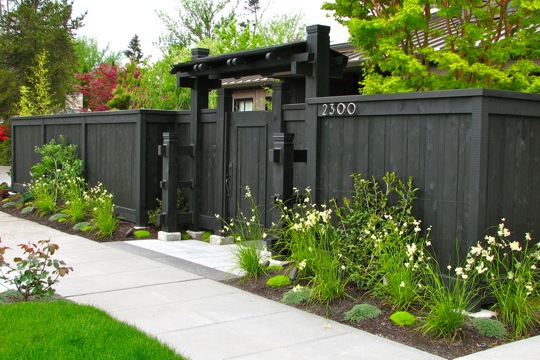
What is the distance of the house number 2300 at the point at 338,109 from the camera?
7.42 m

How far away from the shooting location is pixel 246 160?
9.97 meters

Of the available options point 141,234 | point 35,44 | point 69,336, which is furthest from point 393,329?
point 35,44

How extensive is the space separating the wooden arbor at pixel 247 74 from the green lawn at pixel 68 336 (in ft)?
11.1

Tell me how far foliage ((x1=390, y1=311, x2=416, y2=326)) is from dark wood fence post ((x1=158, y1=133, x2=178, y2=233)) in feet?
18.2

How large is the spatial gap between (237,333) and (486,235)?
253 cm

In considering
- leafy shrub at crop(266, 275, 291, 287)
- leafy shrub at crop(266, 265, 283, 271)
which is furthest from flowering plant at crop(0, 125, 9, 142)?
leafy shrub at crop(266, 275, 291, 287)

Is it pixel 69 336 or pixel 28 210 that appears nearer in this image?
pixel 69 336

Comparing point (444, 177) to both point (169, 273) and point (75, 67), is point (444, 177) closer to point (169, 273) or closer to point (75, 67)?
point (169, 273)

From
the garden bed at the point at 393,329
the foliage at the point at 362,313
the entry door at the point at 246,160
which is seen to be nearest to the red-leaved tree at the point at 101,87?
the entry door at the point at 246,160

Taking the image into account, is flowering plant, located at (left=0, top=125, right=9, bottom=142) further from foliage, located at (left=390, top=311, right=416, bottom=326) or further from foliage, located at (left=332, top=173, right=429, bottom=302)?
foliage, located at (left=390, top=311, right=416, bottom=326)

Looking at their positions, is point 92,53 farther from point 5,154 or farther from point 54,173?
point 54,173

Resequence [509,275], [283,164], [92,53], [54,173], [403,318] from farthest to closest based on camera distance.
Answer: [92,53], [54,173], [283,164], [403,318], [509,275]

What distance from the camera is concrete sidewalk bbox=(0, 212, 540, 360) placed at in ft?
16.8

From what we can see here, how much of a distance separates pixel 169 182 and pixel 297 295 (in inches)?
176
